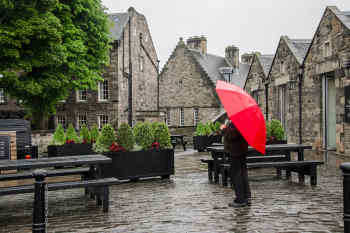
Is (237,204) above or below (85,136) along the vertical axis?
below

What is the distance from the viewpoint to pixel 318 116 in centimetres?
1889

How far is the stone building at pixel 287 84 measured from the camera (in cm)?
2130

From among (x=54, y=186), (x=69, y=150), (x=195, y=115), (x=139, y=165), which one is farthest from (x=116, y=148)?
(x=195, y=115)

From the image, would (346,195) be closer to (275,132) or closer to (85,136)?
Result: (275,132)

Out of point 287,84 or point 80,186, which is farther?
point 287,84

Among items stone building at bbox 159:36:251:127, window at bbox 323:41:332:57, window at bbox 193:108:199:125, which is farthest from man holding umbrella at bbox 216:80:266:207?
window at bbox 193:108:199:125

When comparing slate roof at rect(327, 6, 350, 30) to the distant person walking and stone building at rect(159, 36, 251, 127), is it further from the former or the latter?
stone building at rect(159, 36, 251, 127)

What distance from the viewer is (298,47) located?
74.8 feet

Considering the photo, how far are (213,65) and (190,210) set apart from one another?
39.7 meters

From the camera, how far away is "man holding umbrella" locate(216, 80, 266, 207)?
6.18m

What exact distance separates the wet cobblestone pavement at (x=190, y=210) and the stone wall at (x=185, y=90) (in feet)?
99.7

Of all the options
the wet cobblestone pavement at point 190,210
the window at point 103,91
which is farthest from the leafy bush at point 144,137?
the window at point 103,91

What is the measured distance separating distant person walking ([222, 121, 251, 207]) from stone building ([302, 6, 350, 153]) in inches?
434

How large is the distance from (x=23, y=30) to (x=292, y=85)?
48.2ft
